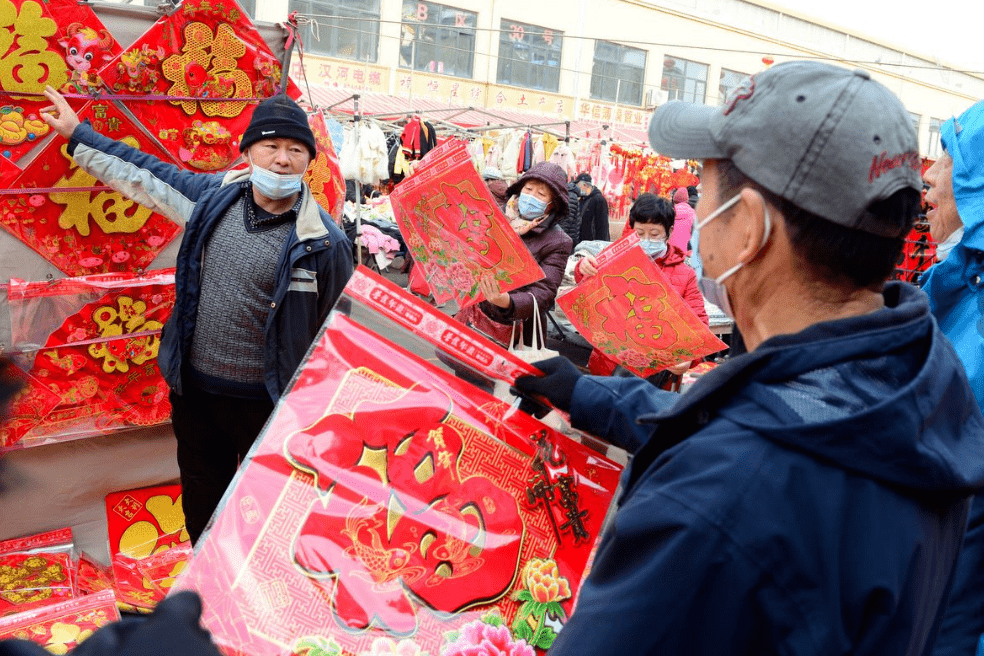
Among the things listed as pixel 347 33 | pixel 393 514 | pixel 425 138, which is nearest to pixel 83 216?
pixel 393 514

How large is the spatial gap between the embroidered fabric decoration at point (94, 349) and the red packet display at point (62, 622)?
41.9 inches

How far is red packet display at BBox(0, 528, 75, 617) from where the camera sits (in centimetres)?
272

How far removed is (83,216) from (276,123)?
814mm

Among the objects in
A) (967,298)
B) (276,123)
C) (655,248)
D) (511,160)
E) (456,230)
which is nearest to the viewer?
(967,298)

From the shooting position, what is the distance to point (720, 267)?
3.33ft

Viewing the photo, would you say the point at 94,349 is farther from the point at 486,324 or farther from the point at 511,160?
the point at 511,160

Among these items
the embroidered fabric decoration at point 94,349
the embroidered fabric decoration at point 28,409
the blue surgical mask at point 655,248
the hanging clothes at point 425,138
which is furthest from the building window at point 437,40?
the embroidered fabric decoration at point 28,409

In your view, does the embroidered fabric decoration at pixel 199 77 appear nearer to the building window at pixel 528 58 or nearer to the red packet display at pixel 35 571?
the red packet display at pixel 35 571

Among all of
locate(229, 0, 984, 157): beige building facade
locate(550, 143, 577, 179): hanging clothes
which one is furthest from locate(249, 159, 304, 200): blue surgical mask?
locate(229, 0, 984, 157): beige building facade

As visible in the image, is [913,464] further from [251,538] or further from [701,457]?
[251,538]

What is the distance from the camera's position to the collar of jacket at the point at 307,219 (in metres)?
2.68

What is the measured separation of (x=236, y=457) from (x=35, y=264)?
0.99 metres

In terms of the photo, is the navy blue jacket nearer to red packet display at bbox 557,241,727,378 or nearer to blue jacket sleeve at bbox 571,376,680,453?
red packet display at bbox 557,241,727,378

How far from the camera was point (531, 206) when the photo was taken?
12.0 feet
